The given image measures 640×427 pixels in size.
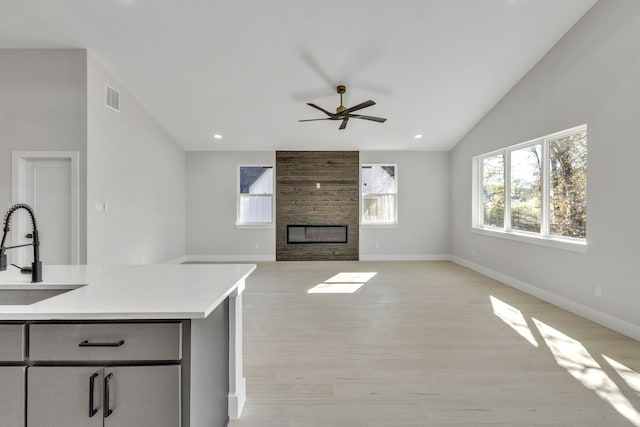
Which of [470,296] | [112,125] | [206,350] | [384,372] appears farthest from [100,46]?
[470,296]

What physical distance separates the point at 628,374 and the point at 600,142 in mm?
2299

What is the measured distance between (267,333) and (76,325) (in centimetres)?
206

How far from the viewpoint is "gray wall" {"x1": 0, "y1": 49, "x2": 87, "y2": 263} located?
12.6 feet

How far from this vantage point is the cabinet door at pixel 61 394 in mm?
1127

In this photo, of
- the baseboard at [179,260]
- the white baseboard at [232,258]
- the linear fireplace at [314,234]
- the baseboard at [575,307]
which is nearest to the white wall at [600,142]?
the baseboard at [575,307]

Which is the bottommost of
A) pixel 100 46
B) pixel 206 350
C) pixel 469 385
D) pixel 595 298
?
pixel 469 385

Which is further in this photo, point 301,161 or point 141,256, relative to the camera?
point 301,161

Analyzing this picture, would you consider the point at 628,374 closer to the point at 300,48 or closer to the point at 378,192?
the point at 300,48

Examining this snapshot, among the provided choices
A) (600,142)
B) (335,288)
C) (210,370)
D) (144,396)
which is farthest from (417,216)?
(144,396)

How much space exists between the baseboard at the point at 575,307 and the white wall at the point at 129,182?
5.95 meters

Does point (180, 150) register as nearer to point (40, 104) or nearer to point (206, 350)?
point (40, 104)

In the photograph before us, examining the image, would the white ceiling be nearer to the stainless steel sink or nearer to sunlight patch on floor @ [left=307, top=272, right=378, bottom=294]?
sunlight patch on floor @ [left=307, top=272, right=378, bottom=294]

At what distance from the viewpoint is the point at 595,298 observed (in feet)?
10.8

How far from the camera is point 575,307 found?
11.6 feet
